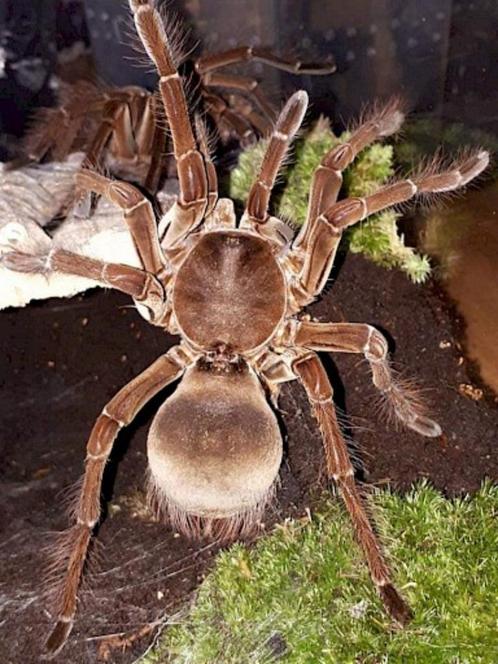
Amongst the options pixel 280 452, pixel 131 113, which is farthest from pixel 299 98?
pixel 131 113

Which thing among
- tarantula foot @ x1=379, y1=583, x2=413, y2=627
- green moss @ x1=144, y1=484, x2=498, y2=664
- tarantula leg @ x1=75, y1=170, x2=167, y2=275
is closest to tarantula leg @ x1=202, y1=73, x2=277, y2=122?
tarantula leg @ x1=75, y1=170, x2=167, y2=275

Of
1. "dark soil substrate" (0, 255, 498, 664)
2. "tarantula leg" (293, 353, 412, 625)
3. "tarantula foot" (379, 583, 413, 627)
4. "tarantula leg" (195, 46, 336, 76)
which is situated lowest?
"dark soil substrate" (0, 255, 498, 664)

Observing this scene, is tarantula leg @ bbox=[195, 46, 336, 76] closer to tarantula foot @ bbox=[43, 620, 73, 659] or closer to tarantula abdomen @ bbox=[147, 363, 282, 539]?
tarantula abdomen @ bbox=[147, 363, 282, 539]

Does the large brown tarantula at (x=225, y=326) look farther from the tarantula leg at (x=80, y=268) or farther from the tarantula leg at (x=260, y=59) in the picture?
the tarantula leg at (x=260, y=59)

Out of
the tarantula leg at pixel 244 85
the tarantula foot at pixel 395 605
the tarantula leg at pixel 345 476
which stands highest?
the tarantula leg at pixel 244 85

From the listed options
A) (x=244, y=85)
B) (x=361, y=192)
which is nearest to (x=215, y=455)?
(x=361, y=192)

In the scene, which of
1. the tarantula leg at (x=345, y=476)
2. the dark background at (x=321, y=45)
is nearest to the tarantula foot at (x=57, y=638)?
the tarantula leg at (x=345, y=476)
